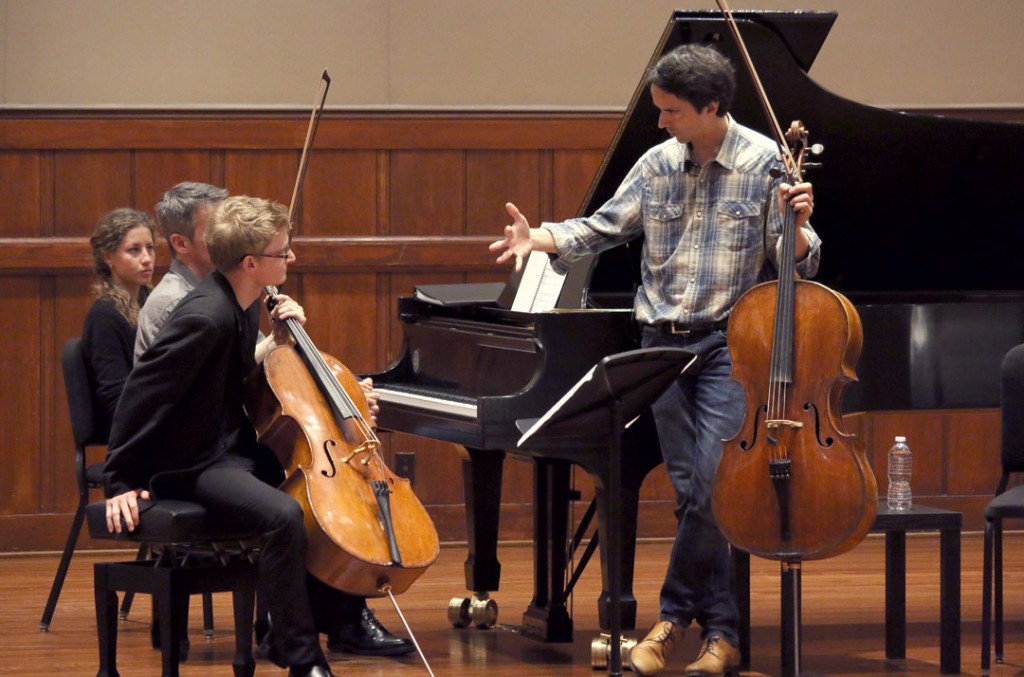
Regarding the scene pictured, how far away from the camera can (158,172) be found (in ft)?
19.4

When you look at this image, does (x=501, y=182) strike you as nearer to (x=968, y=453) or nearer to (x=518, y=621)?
(x=518, y=621)

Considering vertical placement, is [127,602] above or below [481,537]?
below

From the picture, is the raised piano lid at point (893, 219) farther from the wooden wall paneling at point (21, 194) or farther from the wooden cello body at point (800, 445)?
the wooden wall paneling at point (21, 194)

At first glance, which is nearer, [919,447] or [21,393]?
[21,393]

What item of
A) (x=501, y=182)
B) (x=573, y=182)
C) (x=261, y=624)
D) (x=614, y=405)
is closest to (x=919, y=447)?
(x=573, y=182)

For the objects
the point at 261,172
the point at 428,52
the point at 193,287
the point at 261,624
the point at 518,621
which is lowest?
the point at 518,621

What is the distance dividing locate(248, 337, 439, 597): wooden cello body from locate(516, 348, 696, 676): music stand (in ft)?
1.07

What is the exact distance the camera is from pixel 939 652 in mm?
4168

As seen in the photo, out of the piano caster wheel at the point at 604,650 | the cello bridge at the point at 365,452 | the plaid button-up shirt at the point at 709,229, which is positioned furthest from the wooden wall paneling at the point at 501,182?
the cello bridge at the point at 365,452

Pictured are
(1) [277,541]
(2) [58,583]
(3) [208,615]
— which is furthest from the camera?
(2) [58,583]

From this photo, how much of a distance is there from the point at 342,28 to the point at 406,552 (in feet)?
10.9

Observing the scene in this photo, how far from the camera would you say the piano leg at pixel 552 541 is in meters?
4.23

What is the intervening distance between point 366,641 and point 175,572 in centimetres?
91

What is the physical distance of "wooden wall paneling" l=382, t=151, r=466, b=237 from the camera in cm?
608
